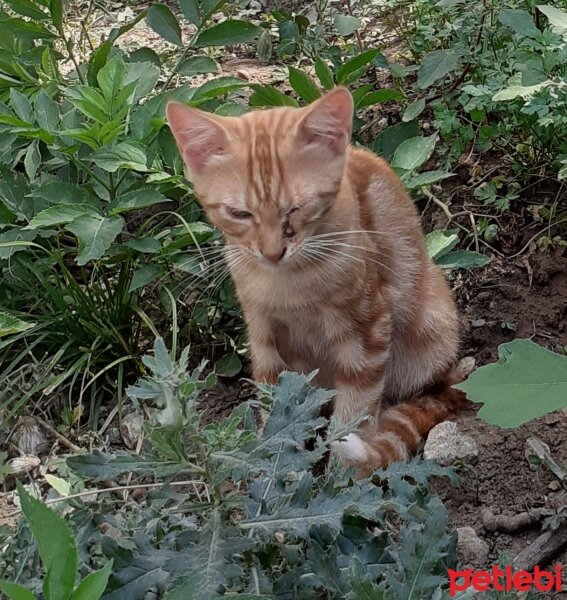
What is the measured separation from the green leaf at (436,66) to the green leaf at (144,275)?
1218mm

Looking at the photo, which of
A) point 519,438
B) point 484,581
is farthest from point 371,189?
point 484,581

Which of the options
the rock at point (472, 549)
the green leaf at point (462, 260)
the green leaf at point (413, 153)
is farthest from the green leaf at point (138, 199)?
the rock at point (472, 549)

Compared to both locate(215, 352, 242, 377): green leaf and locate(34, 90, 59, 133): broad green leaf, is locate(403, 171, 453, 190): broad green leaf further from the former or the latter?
locate(34, 90, 59, 133): broad green leaf

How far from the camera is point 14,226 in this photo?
8.92ft

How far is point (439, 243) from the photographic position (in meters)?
2.87

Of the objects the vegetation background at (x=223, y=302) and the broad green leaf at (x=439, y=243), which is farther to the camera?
the broad green leaf at (x=439, y=243)

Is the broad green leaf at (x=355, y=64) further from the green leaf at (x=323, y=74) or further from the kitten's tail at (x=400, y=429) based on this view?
the kitten's tail at (x=400, y=429)

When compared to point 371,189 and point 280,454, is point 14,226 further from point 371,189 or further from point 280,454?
point 280,454

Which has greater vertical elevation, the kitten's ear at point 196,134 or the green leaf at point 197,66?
the kitten's ear at point 196,134

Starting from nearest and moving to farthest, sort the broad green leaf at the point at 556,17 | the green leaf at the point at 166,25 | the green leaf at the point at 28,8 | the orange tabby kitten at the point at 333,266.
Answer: the broad green leaf at the point at 556,17, the orange tabby kitten at the point at 333,266, the green leaf at the point at 28,8, the green leaf at the point at 166,25

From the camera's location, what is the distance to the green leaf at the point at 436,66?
10.1 ft

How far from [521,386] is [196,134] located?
4.30ft

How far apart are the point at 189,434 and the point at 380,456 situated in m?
1.00

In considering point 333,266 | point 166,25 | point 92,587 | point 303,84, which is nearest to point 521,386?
point 92,587
